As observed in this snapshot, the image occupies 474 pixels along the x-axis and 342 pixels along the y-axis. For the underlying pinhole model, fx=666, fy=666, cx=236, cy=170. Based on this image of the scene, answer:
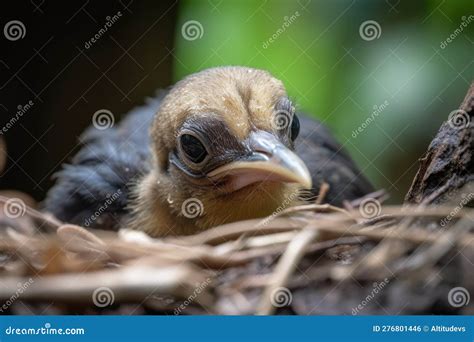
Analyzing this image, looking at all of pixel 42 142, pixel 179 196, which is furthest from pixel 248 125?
pixel 42 142

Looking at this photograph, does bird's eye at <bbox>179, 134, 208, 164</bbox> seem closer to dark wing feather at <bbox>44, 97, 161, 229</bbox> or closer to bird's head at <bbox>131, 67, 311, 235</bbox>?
bird's head at <bbox>131, 67, 311, 235</bbox>

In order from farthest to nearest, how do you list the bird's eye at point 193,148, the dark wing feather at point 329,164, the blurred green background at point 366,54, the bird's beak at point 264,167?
1. the dark wing feather at point 329,164
2. the blurred green background at point 366,54
3. the bird's eye at point 193,148
4. the bird's beak at point 264,167

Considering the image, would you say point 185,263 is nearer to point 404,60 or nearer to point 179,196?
point 179,196

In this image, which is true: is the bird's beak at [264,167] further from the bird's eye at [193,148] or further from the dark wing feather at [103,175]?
the dark wing feather at [103,175]

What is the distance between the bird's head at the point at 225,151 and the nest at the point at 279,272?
0.25 meters

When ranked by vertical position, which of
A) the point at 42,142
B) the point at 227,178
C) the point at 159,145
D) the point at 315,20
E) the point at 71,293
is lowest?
the point at 42,142

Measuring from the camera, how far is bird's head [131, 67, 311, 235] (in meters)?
1.88

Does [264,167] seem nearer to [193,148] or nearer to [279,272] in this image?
[193,148]

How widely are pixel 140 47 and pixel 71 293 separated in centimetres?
115

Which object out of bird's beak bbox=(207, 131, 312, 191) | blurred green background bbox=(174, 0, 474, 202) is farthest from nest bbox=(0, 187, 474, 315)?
blurred green background bbox=(174, 0, 474, 202)

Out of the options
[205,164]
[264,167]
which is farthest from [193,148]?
[264,167]

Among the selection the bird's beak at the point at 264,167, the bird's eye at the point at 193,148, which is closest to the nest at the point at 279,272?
the bird's beak at the point at 264,167

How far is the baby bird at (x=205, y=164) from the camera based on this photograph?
1.91 meters

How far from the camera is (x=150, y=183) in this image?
234 centimetres
